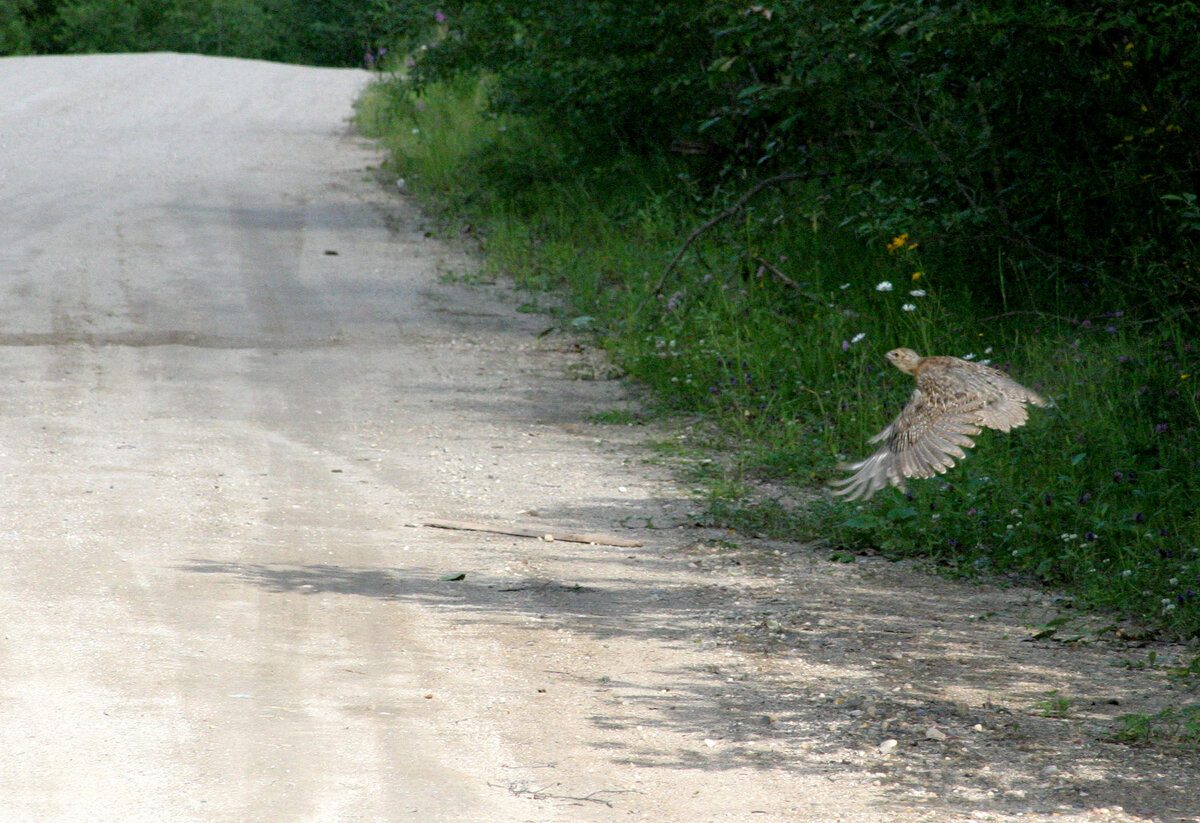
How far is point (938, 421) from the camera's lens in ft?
15.8

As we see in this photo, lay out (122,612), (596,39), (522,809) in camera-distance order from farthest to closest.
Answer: (596,39)
(122,612)
(522,809)

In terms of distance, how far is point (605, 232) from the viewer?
11.9 metres

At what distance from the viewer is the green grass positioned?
5652 mm

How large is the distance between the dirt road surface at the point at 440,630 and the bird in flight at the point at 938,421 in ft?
2.03

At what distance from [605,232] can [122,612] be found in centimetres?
768

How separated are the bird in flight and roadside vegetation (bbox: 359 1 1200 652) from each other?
2.44 feet

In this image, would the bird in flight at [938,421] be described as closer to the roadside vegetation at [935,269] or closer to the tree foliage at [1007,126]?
the roadside vegetation at [935,269]

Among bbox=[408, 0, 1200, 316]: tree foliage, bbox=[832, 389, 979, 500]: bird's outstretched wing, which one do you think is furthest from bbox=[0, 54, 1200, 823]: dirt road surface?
bbox=[408, 0, 1200, 316]: tree foliage

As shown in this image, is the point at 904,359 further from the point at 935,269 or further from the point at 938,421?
the point at 935,269

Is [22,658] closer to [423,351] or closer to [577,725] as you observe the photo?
[577,725]

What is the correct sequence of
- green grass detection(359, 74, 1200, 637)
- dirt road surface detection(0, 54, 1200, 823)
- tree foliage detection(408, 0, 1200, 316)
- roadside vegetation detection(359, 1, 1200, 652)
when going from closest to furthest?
dirt road surface detection(0, 54, 1200, 823)
green grass detection(359, 74, 1200, 637)
roadside vegetation detection(359, 1, 1200, 652)
tree foliage detection(408, 0, 1200, 316)

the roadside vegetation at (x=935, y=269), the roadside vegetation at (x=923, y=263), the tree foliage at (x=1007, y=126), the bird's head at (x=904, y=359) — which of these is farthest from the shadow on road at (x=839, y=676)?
the tree foliage at (x=1007, y=126)

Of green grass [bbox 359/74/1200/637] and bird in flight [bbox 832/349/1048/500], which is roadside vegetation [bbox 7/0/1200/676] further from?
bird in flight [bbox 832/349/1048/500]

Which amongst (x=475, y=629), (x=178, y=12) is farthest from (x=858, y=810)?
(x=178, y=12)
